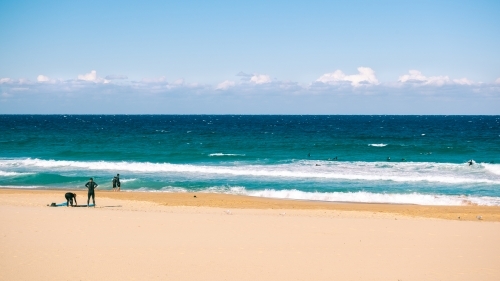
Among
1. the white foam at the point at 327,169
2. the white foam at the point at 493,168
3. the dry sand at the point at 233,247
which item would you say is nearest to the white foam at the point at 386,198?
the white foam at the point at 327,169

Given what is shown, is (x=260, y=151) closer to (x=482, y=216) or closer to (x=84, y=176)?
(x=84, y=176)

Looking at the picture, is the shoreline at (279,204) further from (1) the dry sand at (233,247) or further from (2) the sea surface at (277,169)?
(1) the dry sand at (233,247)

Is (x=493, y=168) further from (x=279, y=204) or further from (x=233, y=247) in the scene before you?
(x=233, y=247)

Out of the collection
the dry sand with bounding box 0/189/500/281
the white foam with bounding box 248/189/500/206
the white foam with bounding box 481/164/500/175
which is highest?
the dry sand with bounding box 0/189/500/281

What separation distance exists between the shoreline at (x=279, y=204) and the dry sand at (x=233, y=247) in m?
3.42

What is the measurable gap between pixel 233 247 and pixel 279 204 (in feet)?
34.6

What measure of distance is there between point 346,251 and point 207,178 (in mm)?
21035

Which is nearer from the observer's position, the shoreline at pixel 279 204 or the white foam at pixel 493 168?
the shoreline at pixel 279 204

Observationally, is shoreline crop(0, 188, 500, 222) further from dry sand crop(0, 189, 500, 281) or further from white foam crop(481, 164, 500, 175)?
white foam crop(481, 164, 500, 175)

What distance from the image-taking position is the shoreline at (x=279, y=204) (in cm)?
1991

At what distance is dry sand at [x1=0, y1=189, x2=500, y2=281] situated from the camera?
401 inches

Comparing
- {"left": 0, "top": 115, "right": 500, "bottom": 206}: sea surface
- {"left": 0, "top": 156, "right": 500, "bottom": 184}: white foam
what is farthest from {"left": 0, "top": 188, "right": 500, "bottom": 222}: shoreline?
{"left": 0, "top": 156, "right": 500, "bottom": 184}: white foam

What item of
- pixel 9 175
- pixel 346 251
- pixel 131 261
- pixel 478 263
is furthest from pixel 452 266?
pixel 9 175

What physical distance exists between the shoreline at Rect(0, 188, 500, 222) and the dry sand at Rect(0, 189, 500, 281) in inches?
134
